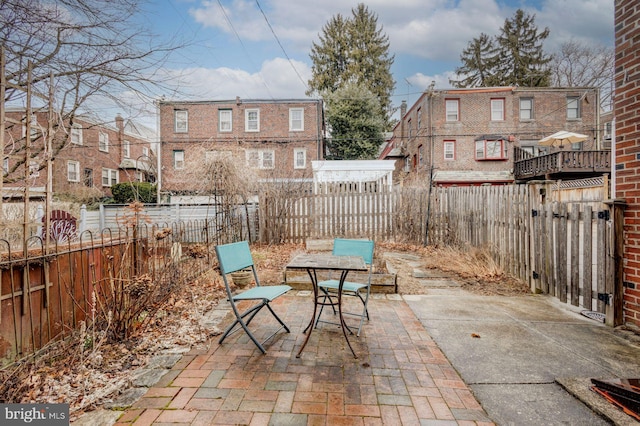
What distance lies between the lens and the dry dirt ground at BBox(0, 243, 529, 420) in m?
2.19

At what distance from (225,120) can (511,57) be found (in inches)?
1049

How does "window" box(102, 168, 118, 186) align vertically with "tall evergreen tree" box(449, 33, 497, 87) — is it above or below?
below

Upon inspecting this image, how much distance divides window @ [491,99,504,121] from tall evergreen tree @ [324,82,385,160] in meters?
7.42

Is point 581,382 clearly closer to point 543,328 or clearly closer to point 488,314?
point 543,328

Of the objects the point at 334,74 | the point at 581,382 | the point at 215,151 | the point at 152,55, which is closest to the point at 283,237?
the point at 215,151

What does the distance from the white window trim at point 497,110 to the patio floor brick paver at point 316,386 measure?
872 inches

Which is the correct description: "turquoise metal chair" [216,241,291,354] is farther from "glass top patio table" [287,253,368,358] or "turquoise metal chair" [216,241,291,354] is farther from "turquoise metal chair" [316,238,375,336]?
"turquoise metal chair" [316,238,375,336]

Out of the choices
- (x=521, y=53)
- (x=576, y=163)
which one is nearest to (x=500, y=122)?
(x=576, y=163)

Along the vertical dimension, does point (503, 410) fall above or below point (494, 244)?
below

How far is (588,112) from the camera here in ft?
68.9

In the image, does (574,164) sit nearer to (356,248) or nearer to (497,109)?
(497,109)

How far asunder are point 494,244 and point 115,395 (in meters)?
6.18

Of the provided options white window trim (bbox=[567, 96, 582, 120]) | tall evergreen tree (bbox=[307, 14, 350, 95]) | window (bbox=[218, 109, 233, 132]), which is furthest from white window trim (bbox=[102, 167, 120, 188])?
white window trim (bbox=[567, 96, 582, 120])

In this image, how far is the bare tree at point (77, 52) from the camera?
3271 millimetres
